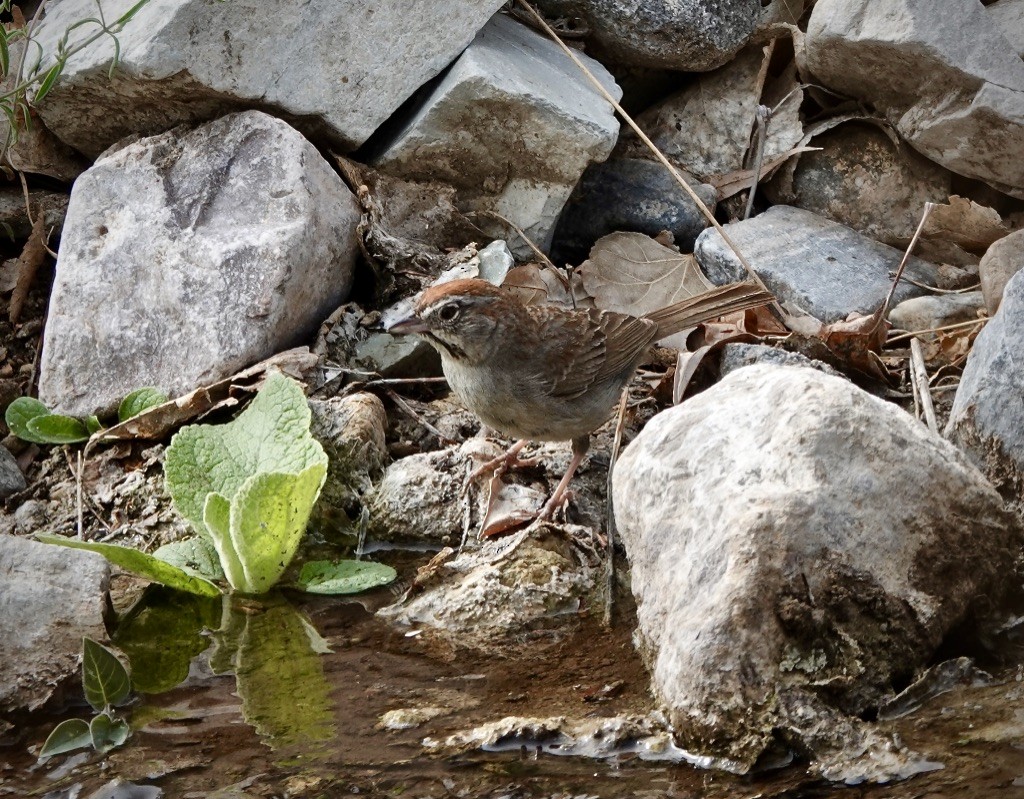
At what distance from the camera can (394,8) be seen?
6.45 m

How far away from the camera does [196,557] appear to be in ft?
16.7

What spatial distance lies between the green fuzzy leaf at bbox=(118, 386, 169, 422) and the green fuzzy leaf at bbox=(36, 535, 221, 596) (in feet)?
3.30

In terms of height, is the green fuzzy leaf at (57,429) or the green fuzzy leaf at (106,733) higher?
the green fuzzy leaf at (57,429)

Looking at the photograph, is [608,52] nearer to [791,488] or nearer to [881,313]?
[881,313]

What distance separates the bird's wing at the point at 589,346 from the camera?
5469mm

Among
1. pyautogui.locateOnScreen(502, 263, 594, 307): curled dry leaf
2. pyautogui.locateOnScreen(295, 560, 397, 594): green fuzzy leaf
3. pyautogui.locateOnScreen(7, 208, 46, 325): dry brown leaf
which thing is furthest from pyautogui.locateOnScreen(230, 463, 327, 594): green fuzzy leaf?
pyautogui.locateOnScreen(7, 208, 46, 325): dry brown leaf

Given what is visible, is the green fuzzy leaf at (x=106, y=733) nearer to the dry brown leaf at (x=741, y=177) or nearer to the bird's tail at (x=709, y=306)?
the bird's tail at (x=709, y=306)

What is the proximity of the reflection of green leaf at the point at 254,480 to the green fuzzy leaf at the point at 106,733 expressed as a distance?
3.11ft

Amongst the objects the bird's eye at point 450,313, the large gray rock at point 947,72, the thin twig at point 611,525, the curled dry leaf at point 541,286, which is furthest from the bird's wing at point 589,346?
the large gray rock at point 947,72

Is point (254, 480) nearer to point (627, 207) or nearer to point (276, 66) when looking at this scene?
point (276, 66)

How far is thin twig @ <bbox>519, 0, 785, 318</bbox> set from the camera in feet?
A: 21.3

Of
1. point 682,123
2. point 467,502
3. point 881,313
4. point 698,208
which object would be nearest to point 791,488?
point 467,502

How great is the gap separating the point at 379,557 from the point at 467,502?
439mm

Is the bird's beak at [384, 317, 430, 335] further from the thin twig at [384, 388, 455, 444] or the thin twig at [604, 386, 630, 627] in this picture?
the thin twig at [604, 386, 630, 627]
